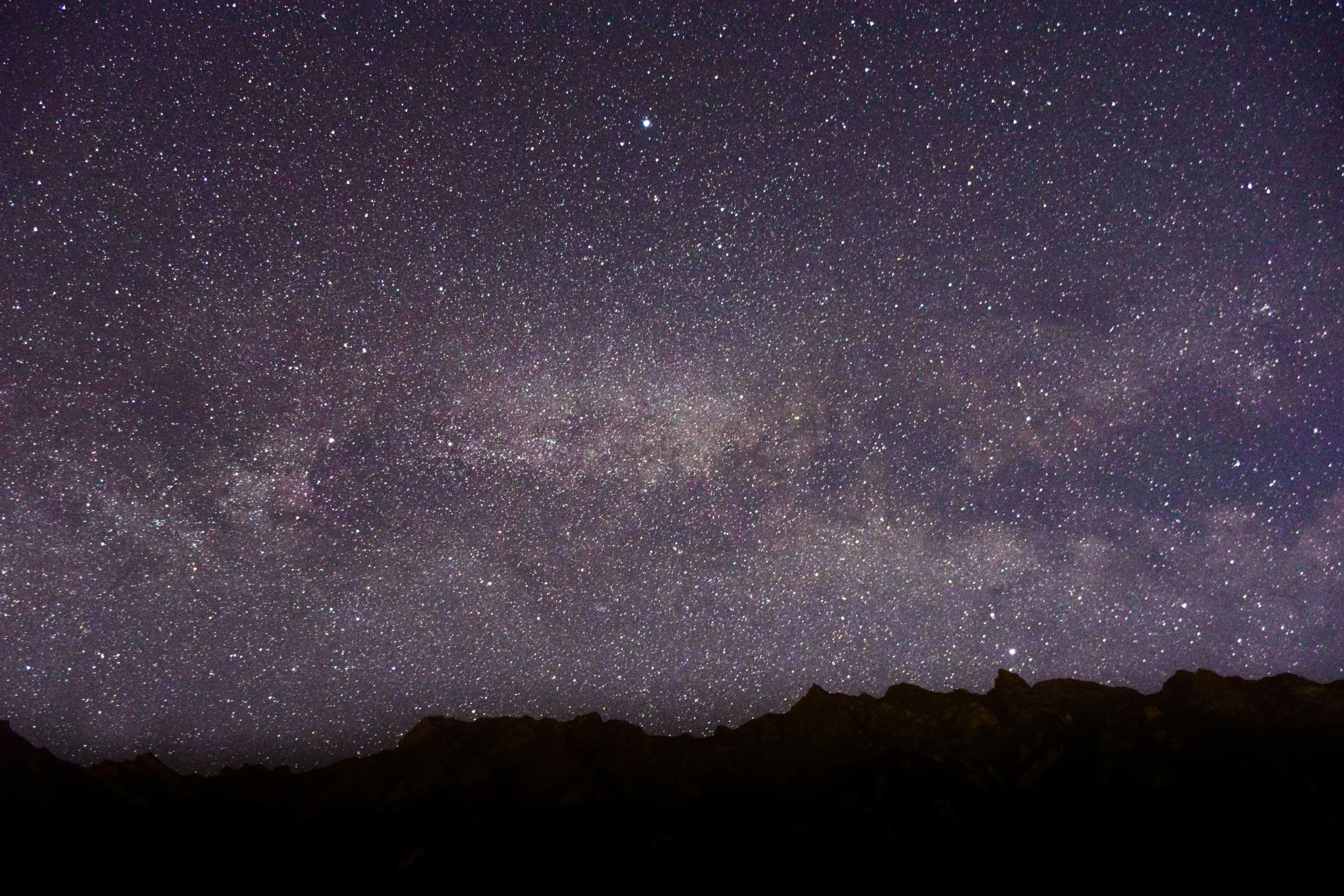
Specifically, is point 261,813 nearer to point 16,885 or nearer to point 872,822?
point 16,885

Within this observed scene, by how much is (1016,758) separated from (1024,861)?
23.4 feet

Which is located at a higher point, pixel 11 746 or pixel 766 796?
pixel 11 746

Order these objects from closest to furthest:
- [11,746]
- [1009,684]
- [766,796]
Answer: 1. [11,746]
2. [766,796]
3. [1009,684]

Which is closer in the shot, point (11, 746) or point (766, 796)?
point (11, 746)

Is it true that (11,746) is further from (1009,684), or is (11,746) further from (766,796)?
(1009,684)

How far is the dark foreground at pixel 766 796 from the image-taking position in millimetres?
28000

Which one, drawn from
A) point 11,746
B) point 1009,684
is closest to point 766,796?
point 1009,684

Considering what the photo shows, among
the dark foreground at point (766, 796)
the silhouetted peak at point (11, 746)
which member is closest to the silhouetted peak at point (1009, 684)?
the dark foreground at point (766, 796)

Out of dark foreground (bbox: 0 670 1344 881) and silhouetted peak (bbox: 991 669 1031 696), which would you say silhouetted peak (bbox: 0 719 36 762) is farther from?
silhouetted peak (bbox: 991 669 1031 696)

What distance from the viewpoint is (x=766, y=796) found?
109ft

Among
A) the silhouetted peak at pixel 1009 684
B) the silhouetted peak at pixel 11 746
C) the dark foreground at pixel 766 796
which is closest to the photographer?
the dark foreground at pixel 766 796

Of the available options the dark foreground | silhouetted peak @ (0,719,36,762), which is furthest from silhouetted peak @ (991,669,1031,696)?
silhouetted peak @ (0,719,36,762)

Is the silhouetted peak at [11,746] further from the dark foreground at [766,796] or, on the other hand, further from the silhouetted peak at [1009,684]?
the silhouetted peak at [1009,684]

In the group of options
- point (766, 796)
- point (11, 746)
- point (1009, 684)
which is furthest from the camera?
point (1009, 684)
